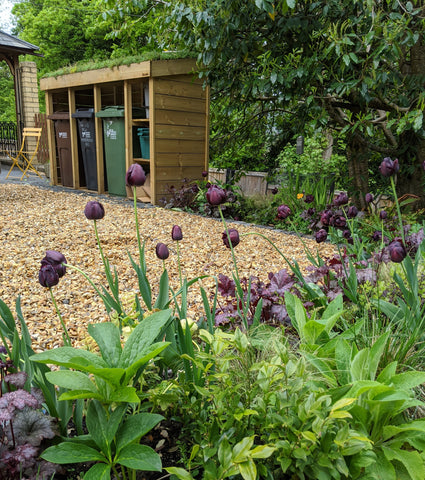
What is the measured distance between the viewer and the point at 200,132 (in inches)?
280

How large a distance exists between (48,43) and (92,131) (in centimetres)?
1498

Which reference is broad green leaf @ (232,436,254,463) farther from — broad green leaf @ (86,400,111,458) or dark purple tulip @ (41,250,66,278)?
dark purple tulip @ (41,250,66,278)

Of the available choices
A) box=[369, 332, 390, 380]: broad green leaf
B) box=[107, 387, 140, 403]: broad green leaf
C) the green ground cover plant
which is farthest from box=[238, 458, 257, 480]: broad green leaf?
box=[369, 332, 390, 380]: broad green leaf

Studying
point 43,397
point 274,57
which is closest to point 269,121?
point 274,57

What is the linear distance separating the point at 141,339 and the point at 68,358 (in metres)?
0.19

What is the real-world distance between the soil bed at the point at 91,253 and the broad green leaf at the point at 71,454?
1.96 feet

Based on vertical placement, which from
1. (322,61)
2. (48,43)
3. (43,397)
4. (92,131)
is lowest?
(43,397)

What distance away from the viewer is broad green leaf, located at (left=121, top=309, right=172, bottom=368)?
1.11 m

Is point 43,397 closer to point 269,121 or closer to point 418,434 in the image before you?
point 418,434

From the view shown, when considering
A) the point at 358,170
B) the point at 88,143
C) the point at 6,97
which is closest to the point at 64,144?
the point at 88,143

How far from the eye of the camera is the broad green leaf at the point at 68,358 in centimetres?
100

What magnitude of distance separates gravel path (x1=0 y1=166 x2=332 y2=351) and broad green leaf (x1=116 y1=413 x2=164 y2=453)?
2.03 feet

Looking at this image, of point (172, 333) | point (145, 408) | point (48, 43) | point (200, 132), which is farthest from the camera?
point (48, 43)

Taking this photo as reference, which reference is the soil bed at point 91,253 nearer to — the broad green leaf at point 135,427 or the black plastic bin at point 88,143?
the broad green leaf at point 135,427
